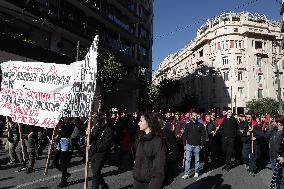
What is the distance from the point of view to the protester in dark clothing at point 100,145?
7.32m

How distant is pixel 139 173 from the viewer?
14.7 feet

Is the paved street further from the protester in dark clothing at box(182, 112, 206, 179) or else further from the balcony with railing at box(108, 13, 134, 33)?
the balcony with railing at box(108, 13, 134, 33)

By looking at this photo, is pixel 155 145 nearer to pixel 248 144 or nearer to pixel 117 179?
pixel 117 179

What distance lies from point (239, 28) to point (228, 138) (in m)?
53.8

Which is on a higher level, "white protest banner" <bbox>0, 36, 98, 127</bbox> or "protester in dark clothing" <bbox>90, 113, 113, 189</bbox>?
"white protest banner" <bbox>0, 36, 98, 127</bbox>

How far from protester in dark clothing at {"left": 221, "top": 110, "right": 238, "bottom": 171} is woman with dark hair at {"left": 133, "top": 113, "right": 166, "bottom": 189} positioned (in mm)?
7218

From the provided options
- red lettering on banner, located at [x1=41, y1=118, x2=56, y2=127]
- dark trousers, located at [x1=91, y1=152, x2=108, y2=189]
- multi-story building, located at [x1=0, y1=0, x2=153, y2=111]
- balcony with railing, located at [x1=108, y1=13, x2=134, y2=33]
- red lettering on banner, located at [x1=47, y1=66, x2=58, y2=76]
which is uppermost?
balcony with railing, located at [x1=108, y1=13, x2=134, y2=33]

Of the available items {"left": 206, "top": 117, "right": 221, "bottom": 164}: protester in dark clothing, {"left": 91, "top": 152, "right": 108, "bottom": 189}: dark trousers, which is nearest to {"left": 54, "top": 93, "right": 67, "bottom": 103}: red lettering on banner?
{"left": 91, "top": 152, "right": 108, "bottom": 189}: dark trousers

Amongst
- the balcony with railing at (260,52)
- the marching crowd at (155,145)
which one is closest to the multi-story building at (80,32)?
the marching crowd at (155,145)

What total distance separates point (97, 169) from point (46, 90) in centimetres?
186

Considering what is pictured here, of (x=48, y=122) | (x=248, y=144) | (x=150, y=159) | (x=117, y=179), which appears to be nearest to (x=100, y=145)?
(x=48, y=122)

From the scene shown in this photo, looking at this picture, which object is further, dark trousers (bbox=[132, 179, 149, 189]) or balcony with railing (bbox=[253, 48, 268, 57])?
balcony with railing (bbox=[253, 48, 268, 57])

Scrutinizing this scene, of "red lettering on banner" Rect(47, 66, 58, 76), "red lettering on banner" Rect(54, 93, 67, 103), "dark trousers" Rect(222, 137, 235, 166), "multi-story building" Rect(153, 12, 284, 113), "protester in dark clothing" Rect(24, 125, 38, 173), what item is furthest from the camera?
"multi-story building" Rect(153, 12, 284, 113)

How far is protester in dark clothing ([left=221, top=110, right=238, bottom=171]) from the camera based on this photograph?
37.3ft
